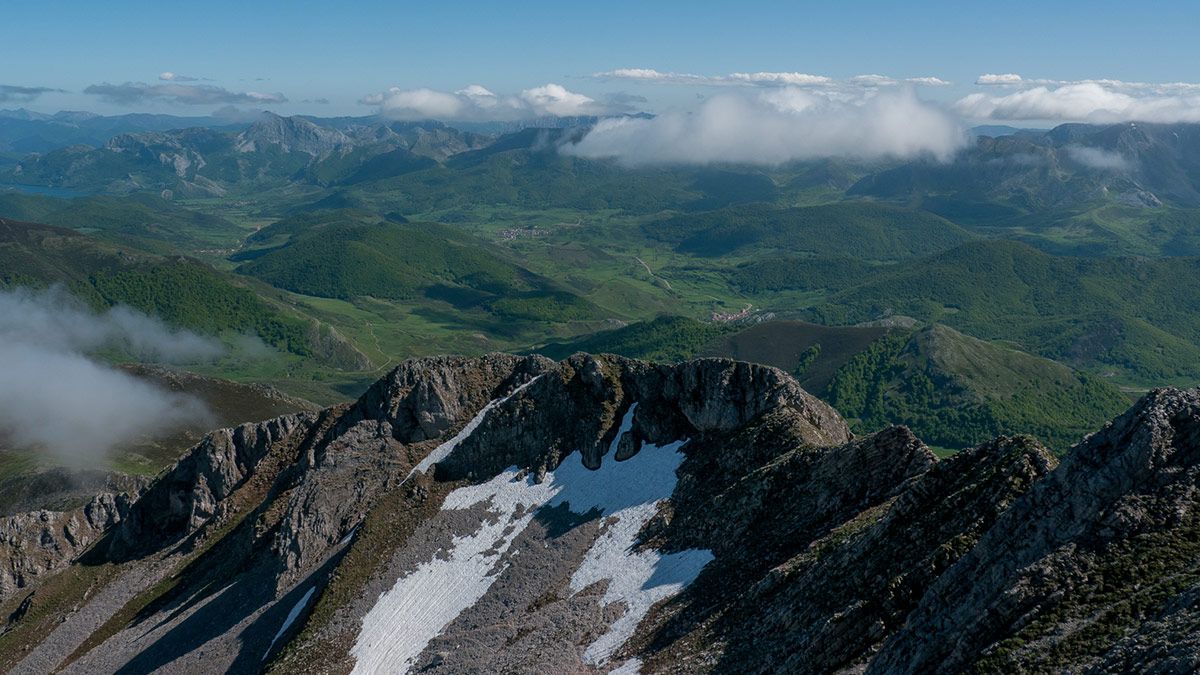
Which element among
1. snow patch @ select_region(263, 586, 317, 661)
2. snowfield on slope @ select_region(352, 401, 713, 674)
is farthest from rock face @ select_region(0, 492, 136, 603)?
snowfield on slope @ select_region(352, 401, 713, 674)

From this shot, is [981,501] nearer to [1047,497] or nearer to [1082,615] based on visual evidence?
[1047,497]

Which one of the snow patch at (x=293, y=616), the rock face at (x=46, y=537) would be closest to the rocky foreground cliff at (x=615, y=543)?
the rock face at (x=46, y=537)

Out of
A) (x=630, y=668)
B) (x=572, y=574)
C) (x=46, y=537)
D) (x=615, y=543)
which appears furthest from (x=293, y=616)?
(x=46, y=537)

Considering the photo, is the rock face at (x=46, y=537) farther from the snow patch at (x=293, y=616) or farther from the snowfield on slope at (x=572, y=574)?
the snowfield on slope at (x=572, y=574)

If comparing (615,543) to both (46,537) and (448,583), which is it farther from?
(46,537)

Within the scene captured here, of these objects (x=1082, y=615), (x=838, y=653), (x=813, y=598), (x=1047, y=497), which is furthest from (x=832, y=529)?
(x=1082, y=615)

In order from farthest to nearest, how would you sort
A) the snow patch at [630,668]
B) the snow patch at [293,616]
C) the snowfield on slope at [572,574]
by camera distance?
the snow patch at [293,616]
the snowfield on slope at [572,574]
the snow patch at [630,668]
